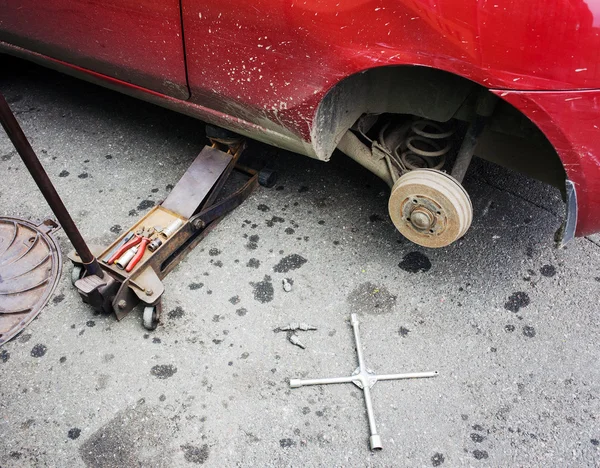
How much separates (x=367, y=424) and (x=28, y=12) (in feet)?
7.88

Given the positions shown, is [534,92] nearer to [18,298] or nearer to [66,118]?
[18,298]

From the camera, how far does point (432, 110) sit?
204 centimetres

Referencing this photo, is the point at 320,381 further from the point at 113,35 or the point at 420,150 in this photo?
the point at 113,35

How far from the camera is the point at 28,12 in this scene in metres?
2.44

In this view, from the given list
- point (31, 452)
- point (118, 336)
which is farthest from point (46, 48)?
point (31, 452)

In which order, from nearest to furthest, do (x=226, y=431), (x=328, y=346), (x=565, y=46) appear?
A: (x=565, y=46)
(x=226, y=431)
(x=328, y=346)

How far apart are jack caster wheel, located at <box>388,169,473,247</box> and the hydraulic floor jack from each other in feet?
2.83

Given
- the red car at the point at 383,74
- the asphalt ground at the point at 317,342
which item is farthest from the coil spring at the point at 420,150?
the asphalt ground at the point at 317,342

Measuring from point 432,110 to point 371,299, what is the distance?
2.69 ft

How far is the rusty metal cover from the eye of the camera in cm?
215

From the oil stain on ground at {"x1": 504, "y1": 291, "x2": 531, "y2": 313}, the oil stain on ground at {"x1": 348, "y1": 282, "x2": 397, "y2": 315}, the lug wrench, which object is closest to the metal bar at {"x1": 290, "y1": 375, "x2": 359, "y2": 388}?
the lug wrench

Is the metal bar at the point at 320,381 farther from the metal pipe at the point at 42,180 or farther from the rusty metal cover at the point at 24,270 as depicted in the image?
the rusty metal cover at the point at 24,270

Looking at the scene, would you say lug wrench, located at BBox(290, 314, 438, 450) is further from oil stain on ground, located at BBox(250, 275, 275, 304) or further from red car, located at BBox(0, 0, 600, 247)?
red car, located at BBox(0, 0, 600, 247)

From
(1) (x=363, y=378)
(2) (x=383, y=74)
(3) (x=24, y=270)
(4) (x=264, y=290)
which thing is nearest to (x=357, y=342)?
(1) (x=363, y=378)
